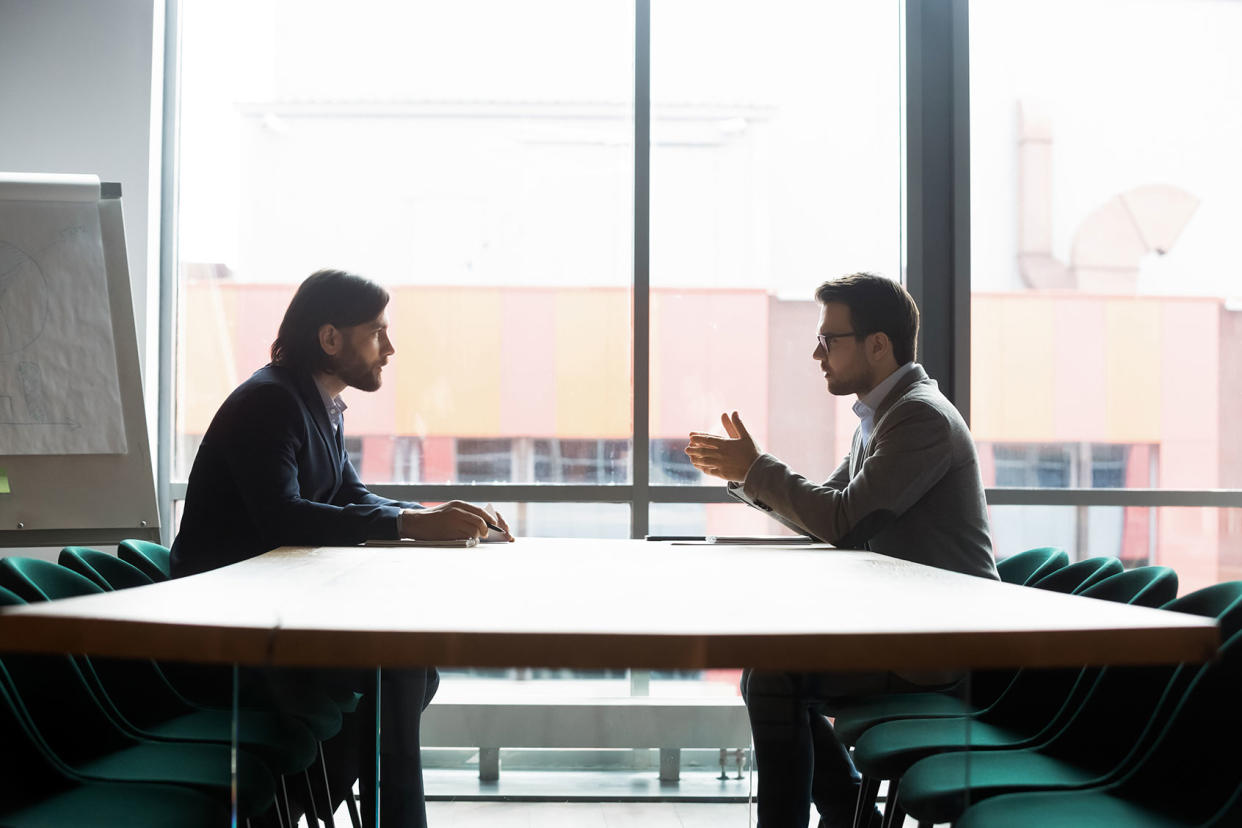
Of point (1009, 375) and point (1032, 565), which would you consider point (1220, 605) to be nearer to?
point (1032, 565)

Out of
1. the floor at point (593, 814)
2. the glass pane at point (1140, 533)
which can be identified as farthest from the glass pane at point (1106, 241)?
the floor at point (593, 814)

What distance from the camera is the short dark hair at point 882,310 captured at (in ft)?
8.59

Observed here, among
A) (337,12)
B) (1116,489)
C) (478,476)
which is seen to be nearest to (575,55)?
(337,12)

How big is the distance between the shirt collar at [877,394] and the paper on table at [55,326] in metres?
2.20

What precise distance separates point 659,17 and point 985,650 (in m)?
3.15

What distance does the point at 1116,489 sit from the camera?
3.72 meters

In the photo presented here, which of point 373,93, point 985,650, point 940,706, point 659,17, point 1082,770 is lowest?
point 1082,770

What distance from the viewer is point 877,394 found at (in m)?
2.61

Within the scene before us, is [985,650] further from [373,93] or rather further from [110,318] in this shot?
[373,93]

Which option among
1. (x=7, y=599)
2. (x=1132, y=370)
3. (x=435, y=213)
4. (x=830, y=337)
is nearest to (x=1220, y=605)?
(x=830, y=337)

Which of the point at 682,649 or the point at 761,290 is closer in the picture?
the point at 682,649

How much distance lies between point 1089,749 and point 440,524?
1424mm

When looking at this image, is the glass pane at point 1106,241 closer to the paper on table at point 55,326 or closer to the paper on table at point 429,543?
the paper on table at point 429,543

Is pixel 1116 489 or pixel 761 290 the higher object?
pixel 761 290
